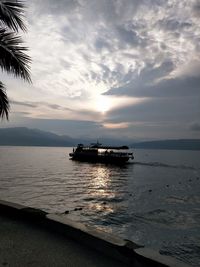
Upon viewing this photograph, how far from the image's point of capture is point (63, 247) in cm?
544

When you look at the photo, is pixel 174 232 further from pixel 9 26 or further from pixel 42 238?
pixel 9 26

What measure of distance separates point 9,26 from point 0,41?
0.64 metres

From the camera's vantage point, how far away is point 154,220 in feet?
59.4

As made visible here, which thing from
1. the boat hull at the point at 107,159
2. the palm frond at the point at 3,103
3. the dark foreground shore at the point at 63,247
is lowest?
the boat hull at the point at 107,159

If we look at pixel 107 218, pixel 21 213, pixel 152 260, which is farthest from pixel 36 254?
pixel 107 218

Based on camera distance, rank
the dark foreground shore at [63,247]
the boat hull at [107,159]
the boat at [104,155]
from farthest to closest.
→ the boat hull at [107,159] < the boat at [104,155] < the dark foreground shore at [63,247]

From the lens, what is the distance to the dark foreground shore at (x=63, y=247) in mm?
4734

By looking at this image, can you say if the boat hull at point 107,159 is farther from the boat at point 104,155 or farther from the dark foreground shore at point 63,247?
the dark foreground shore at point 63,247

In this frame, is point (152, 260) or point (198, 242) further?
point (198, 242)

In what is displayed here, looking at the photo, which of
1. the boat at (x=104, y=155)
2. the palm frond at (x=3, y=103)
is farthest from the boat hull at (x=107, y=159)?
the palm frond at (x=3, y=103)

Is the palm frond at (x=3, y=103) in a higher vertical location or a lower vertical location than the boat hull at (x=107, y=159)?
higher

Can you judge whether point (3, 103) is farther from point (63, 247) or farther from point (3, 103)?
point (63, 247)

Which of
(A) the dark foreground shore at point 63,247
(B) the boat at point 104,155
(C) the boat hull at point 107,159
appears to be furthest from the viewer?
(C) the boat hull at point 107,159

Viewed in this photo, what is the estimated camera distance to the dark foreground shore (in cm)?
473
